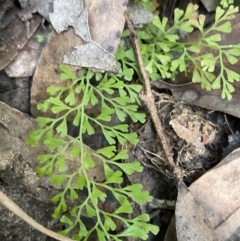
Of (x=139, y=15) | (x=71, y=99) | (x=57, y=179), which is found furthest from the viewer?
(x=139, y=15)

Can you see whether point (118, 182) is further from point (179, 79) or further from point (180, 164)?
point (179, 79)

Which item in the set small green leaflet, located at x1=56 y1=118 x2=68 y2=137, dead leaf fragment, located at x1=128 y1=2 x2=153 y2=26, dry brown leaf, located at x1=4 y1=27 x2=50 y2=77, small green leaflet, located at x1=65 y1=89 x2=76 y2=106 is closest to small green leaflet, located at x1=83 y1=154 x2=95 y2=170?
small green leaflet, located at x1=56 y1=118 x2=68 y2=137

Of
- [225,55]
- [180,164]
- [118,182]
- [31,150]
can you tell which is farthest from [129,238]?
[225,55]

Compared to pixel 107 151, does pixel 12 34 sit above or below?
above

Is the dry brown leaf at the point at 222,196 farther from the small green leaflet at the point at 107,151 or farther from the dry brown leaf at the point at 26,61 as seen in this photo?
the dry brown leaf at the point at 26,61

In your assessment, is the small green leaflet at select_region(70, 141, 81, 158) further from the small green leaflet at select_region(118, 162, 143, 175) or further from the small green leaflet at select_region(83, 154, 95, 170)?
the small green leaflet at select_region(118, 162, 143, 175)

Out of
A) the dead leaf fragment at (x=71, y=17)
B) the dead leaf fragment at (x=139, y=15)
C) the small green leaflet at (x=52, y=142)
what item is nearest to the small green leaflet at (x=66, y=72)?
the dead leaf fragment at (x=71, y=17)

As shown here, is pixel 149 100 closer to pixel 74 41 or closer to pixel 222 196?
pixel 74 41

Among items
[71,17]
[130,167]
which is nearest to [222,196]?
[130,167]
